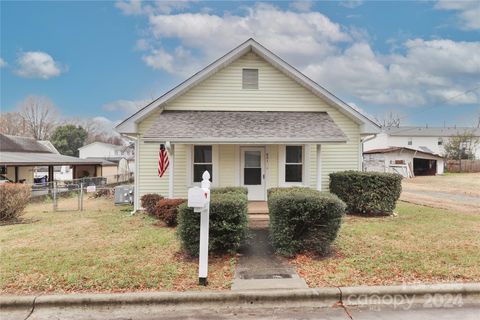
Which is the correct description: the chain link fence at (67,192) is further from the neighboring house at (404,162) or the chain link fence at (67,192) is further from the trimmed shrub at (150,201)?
the neighboring house at (404,162)

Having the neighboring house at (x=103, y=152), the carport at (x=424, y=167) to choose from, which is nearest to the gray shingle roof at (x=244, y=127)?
the carport at (x=424, y=167)

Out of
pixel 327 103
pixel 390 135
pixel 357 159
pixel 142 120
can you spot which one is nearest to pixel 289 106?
pixel 327 103

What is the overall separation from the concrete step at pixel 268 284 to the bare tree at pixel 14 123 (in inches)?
3046

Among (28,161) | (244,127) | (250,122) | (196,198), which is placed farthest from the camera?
(28,161)

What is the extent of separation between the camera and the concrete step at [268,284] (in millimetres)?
4500

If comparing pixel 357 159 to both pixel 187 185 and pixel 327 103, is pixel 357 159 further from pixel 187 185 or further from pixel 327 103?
pixel 187 185

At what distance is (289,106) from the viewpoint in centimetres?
1223

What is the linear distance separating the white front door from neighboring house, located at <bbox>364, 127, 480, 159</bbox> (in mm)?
44696

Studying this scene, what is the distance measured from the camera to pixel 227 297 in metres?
4.22

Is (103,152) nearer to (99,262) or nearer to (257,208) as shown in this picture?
(257,208)

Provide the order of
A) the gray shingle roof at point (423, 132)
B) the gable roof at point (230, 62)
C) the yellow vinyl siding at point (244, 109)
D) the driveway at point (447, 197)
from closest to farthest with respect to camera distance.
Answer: the gable roof at point (230, 62)
the yellow vinyl siding at point (244, 109)
the driveway at point (447, 197)
the gray shingle roof at point (423, 132)

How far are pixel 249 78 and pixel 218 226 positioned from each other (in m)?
7.67

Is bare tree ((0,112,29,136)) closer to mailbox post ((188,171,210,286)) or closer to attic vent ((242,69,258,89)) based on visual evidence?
attic vent ((242,69,258,89))

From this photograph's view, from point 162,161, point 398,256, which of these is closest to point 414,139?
point 162,161
